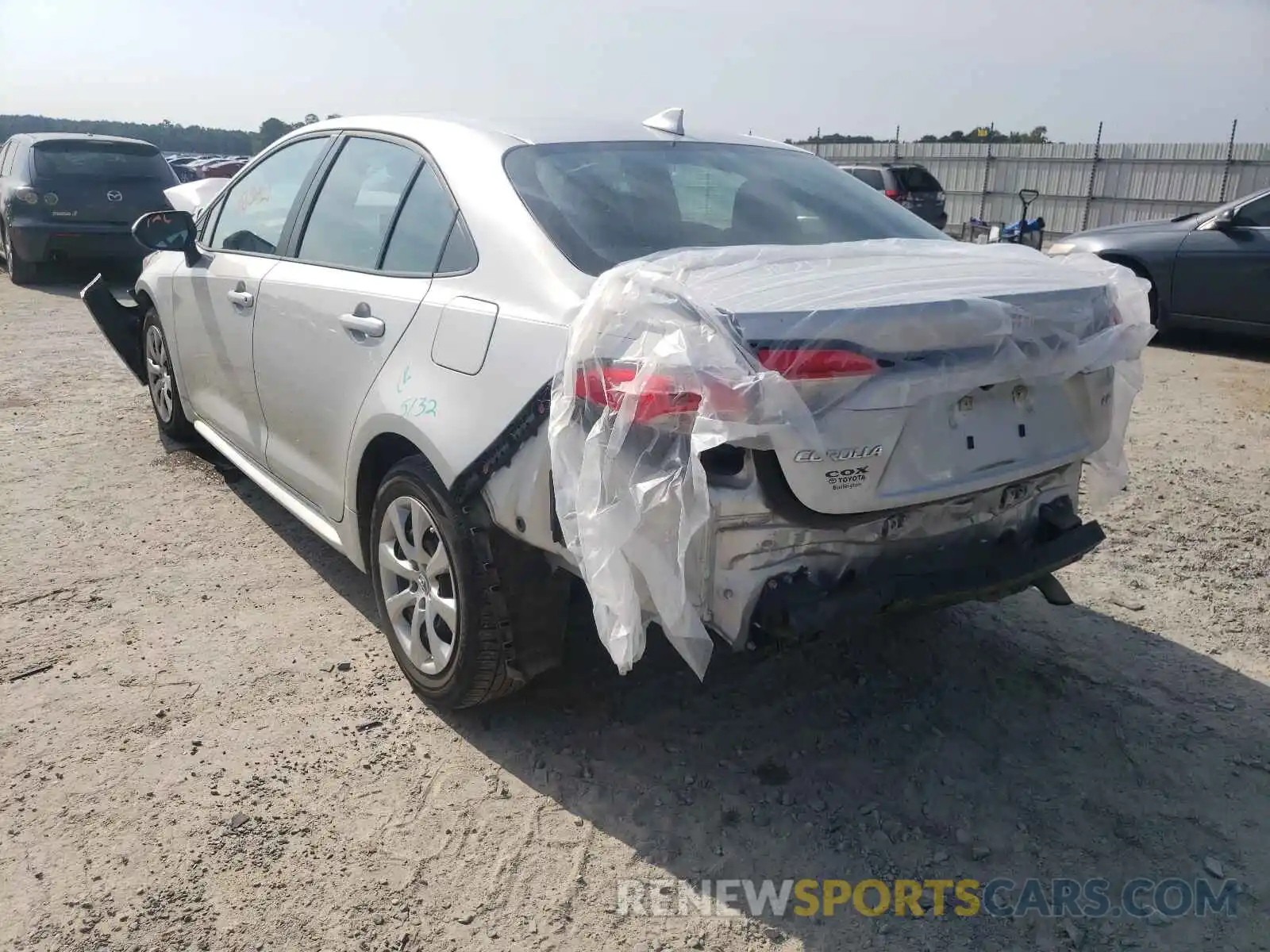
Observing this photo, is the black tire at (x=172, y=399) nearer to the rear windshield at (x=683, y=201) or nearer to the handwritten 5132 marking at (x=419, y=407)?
the handwritten 5132 marking at (x=419, y=407)

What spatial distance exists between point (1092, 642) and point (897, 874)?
4.99ft

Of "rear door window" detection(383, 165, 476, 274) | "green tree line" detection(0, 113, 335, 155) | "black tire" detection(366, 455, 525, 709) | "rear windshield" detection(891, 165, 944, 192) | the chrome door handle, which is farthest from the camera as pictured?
"green tree line" detection(0, 113, 335, 155)

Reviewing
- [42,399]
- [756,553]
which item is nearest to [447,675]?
[756,553]

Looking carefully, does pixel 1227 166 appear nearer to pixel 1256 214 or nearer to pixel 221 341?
pixel 1256 214

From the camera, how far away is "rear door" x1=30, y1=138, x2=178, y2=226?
1145 centimetres

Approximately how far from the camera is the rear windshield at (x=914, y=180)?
701 inches

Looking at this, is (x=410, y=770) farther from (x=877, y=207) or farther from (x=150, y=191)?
(x=150, y=191)

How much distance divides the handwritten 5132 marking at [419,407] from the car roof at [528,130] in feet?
2.67

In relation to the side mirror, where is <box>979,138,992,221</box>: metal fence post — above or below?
below

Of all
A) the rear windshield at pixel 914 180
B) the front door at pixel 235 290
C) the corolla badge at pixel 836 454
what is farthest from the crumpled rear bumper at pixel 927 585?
the rear windshield at pixel 914 180

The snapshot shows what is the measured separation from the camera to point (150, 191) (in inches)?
468

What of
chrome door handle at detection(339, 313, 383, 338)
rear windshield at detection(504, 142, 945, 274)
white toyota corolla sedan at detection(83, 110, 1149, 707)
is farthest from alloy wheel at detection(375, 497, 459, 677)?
rear windshield at detection(504, 142, 945, 274)

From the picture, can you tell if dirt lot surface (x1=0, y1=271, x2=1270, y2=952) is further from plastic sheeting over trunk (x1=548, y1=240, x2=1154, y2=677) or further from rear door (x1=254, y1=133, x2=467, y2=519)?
rear door (x1=254, y1=133, x2=467, y2=519)

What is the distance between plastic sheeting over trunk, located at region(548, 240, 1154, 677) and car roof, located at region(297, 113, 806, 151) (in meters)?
0.82
